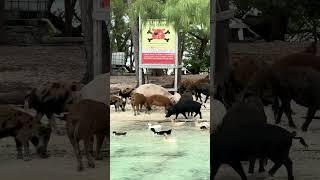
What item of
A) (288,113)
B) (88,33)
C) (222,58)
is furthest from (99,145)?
(288,113)

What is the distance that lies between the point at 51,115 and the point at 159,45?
1109 cm

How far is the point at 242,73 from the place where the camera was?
4984 mm

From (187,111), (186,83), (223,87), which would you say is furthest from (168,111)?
(223,87)

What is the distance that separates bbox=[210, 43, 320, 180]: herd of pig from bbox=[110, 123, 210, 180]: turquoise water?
120cm

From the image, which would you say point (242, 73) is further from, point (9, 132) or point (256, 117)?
point (9, 132)

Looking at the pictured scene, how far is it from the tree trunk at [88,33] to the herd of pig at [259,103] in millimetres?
1317

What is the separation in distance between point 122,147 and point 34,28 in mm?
3956

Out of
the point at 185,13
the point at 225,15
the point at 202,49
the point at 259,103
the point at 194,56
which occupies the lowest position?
the point at 259,103

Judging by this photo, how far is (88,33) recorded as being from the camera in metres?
5.07

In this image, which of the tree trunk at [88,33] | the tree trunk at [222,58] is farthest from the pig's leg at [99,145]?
the tree trunk at [222,58]

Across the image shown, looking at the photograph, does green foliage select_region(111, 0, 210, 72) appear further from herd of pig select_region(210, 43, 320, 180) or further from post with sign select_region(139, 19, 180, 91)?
herd of pig select_region(210, 43, 320, 180)

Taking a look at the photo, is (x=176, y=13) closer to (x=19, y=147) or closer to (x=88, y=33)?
(x=88, y=33)

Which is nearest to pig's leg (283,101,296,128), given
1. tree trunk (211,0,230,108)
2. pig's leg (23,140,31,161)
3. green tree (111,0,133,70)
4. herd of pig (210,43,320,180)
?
herd of pig (210,43,320,180)

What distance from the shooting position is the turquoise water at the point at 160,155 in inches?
255
